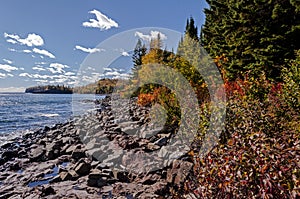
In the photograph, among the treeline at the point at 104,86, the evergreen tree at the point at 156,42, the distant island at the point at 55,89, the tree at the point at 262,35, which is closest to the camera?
the tree at the point at 262,35

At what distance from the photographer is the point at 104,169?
277 inches

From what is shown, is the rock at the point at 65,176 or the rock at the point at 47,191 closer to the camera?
the rock at the point at 47,191

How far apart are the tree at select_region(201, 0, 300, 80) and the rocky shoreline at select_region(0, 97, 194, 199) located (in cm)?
568

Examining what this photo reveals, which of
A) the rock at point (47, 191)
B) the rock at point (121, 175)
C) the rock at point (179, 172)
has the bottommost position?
the rock at point (47, 191)

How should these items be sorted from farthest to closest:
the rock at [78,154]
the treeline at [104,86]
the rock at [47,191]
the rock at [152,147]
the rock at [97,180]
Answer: the treeline at [104,86] < the rock at [78,154] < the rock at [152,147] < the rock at [97,180] < the rock at [47,191]

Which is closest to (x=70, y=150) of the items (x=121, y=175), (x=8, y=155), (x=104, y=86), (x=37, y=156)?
(x=37, y=156)

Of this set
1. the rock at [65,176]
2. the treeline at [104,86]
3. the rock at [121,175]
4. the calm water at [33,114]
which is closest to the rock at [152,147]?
the rock at [121,175]

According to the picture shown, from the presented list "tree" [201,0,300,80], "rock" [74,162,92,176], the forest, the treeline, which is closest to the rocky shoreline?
"rock" [74,162,92,176]

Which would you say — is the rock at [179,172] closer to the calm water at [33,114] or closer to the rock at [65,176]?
the rock at [65,176]

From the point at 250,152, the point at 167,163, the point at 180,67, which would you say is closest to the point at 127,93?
the point at 180,67

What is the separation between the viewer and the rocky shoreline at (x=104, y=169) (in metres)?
5.68

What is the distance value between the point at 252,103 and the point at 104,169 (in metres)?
4.15

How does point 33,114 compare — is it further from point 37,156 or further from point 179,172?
point 179,172

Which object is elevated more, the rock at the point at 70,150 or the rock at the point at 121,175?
the rock at the point at 121,175
